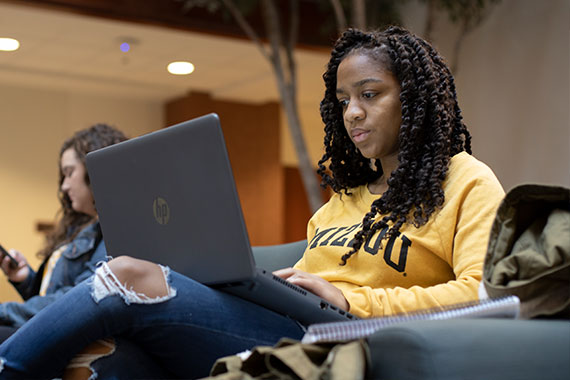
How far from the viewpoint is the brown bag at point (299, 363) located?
0.97 metres

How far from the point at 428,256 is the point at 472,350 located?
500 millimetres

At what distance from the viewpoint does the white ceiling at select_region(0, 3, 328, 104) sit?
5297 mm

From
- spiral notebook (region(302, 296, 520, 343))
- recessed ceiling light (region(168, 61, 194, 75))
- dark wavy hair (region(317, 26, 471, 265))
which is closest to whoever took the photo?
spiral notebook (region(302, 296, 520, 343))

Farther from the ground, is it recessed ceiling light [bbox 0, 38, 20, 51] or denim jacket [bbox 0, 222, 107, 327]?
recessed ceiling light [bbox 0, 38, 20, 51]

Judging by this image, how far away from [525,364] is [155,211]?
714 millimetres

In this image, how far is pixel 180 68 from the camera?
643cm

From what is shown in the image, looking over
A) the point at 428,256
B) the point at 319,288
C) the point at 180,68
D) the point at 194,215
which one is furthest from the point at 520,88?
the point at 194,215

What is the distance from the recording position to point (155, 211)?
1.35 metres

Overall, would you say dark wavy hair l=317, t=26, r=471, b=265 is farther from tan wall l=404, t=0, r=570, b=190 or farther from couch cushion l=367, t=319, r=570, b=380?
tan wall l=404, t=0, r=570, b=190

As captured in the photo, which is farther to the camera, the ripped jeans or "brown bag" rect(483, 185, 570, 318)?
the ripped jeans

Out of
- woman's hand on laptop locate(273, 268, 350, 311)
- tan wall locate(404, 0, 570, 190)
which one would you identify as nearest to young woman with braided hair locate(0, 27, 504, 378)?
woman's hand on laptop locate(273, 268, 350, 311)

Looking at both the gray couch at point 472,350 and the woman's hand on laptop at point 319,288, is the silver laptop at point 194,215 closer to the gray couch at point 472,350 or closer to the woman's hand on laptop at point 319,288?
the woman's hand on laptop at point 319,288

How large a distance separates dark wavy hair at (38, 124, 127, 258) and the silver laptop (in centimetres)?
119

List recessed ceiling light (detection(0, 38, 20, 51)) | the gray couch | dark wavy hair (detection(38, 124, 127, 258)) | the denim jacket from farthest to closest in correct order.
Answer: recessed ceiling light (detection(0, 38, 20, 51)) → dark wavy hair (detection(38, 124, 127, 258)) → the denim jacket → the gray couch
